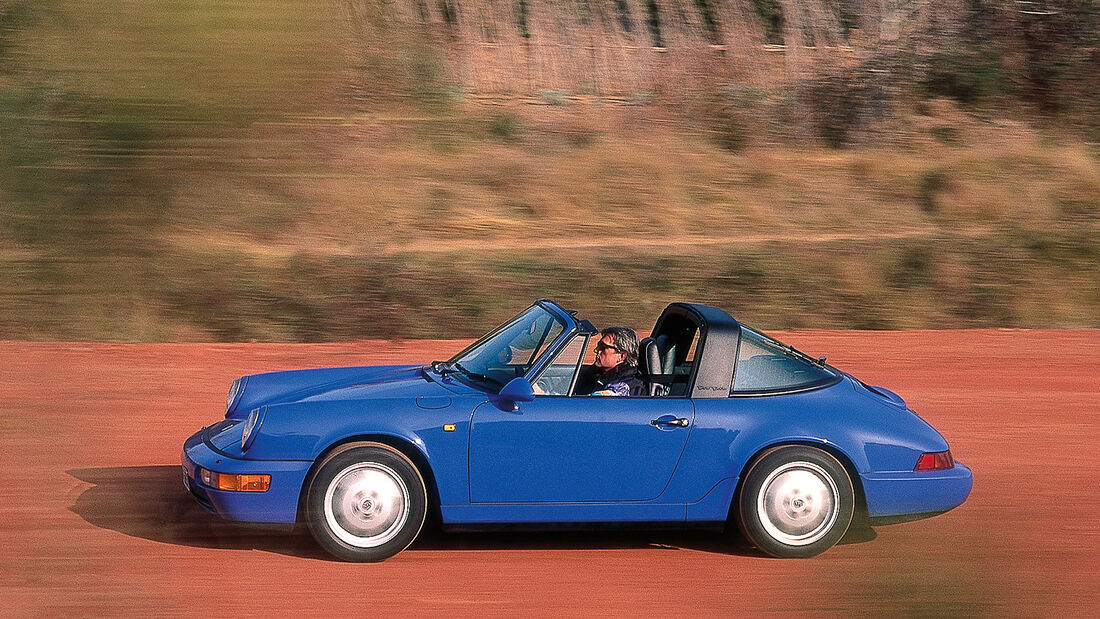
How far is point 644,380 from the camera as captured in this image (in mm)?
→ 5957

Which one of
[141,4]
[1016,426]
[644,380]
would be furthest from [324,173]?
[1016,426]

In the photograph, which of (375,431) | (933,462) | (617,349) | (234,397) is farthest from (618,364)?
(234,397)

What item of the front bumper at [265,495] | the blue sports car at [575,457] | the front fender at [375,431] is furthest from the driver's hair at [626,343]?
the front bumper at [265,495]

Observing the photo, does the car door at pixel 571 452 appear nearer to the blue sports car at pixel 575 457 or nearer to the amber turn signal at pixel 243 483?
the blue sports car at pixel 575 457

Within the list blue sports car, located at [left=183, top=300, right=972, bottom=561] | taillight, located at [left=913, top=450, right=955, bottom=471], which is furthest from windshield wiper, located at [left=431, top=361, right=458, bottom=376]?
taillight, located at [left=913, top=450, right=955, bottom=471]

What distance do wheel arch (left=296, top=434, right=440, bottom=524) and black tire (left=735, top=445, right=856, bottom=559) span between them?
1.43 m

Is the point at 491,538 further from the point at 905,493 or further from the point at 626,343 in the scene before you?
the point at 905,493

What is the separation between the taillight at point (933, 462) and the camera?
18.2 ft

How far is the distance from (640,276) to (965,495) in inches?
462

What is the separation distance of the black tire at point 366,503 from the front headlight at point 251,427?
1.10 feet

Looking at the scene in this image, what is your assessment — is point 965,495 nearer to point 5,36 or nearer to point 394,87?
point 394,87

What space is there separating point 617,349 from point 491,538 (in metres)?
1.17

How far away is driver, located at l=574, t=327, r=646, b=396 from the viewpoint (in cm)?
576

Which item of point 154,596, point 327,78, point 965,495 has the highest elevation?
point 327,78
